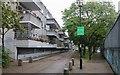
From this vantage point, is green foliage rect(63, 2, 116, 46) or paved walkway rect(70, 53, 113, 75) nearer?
paved walkway rect(70, 53, 113, 75)

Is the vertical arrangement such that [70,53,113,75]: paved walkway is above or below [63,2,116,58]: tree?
below

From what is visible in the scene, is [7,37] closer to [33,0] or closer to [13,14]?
[33,0]

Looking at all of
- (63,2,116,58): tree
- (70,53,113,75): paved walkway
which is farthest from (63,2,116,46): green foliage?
(70,53,113,75): paved walkway

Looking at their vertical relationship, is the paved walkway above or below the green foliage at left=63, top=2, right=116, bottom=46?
below

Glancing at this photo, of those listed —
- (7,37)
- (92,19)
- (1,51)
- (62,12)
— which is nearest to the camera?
(1,51)

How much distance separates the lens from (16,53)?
39.5 metres

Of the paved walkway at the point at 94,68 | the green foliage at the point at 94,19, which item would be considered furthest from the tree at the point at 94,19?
the paved walkway at the point at 94,68

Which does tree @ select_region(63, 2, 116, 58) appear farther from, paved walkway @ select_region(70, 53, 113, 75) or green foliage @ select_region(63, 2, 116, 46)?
paved walkway @ select_region(70, 53, 113, 75)

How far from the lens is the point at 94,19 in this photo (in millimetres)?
47062

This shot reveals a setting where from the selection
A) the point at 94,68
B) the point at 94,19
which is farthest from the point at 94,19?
the point at 94,68

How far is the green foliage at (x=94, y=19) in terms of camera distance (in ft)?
151

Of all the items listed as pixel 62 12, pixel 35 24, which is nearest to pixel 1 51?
pixel 35 24

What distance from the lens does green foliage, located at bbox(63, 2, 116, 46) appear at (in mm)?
46031

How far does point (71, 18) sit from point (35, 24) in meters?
8.21
